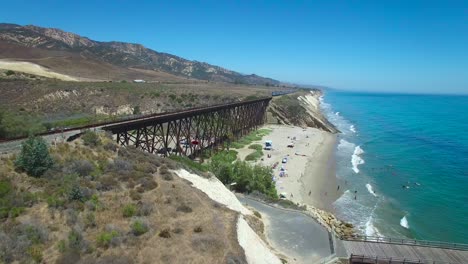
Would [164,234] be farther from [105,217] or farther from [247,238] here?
[247,238]

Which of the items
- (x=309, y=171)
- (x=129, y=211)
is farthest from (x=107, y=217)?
(x=309, y=171)

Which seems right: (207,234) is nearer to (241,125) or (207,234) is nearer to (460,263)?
(460,263)

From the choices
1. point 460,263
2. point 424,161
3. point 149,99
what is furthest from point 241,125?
point 460,263

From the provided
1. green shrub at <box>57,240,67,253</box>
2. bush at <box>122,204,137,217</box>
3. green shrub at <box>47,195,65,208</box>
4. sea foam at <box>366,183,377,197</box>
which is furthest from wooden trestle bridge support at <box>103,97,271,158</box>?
sea foam at <box>366,183,377,197</box>

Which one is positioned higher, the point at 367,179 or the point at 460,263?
the point at 460,263

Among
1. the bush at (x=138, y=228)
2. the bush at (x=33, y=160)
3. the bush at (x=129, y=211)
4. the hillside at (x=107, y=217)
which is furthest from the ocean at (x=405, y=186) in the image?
the bush at (x=33, y=160)

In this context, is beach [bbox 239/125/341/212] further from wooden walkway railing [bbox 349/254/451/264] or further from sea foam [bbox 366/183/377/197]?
wooden walkway railing [bbox 349/254/451/264]
